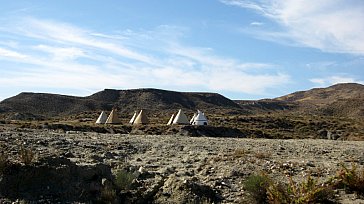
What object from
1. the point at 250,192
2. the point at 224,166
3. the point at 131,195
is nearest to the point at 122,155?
the point at 224,166

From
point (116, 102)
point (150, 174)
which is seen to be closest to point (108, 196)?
point (150, 174)

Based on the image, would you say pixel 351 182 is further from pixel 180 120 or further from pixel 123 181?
pixel 180 120

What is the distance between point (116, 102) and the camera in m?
109

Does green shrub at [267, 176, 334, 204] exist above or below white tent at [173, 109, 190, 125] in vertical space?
below

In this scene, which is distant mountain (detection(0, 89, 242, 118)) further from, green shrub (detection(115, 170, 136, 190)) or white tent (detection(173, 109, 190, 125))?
green shrub (detection(115, 170, 136, 190))

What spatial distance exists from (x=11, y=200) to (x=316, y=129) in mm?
52170

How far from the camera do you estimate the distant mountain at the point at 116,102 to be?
90.4 meters

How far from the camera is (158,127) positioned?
36656 mm

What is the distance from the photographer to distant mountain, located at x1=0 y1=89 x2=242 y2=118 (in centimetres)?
9038

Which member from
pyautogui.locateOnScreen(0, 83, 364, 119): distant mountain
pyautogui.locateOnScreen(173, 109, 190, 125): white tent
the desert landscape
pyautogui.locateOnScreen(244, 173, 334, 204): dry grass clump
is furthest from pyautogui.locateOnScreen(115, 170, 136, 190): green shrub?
pyautogui.locateOnScreen(0, 83, 364, 119): distant mountain

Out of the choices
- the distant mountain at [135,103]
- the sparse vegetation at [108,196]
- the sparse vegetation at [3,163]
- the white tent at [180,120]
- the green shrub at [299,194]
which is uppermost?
the distant mountain at [135,103]

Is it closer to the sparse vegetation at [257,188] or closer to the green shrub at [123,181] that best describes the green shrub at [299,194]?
the sparse vegetation at [257,188]

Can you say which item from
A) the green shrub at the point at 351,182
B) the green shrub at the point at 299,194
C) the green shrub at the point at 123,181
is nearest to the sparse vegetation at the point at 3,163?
the green shrub at the point at 123,181

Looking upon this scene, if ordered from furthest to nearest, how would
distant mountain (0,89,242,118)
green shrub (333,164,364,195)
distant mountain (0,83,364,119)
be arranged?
distant mountain (0,83,364,119), distant mountain (0,89,242,118), green shrub (333,164,364,195)
